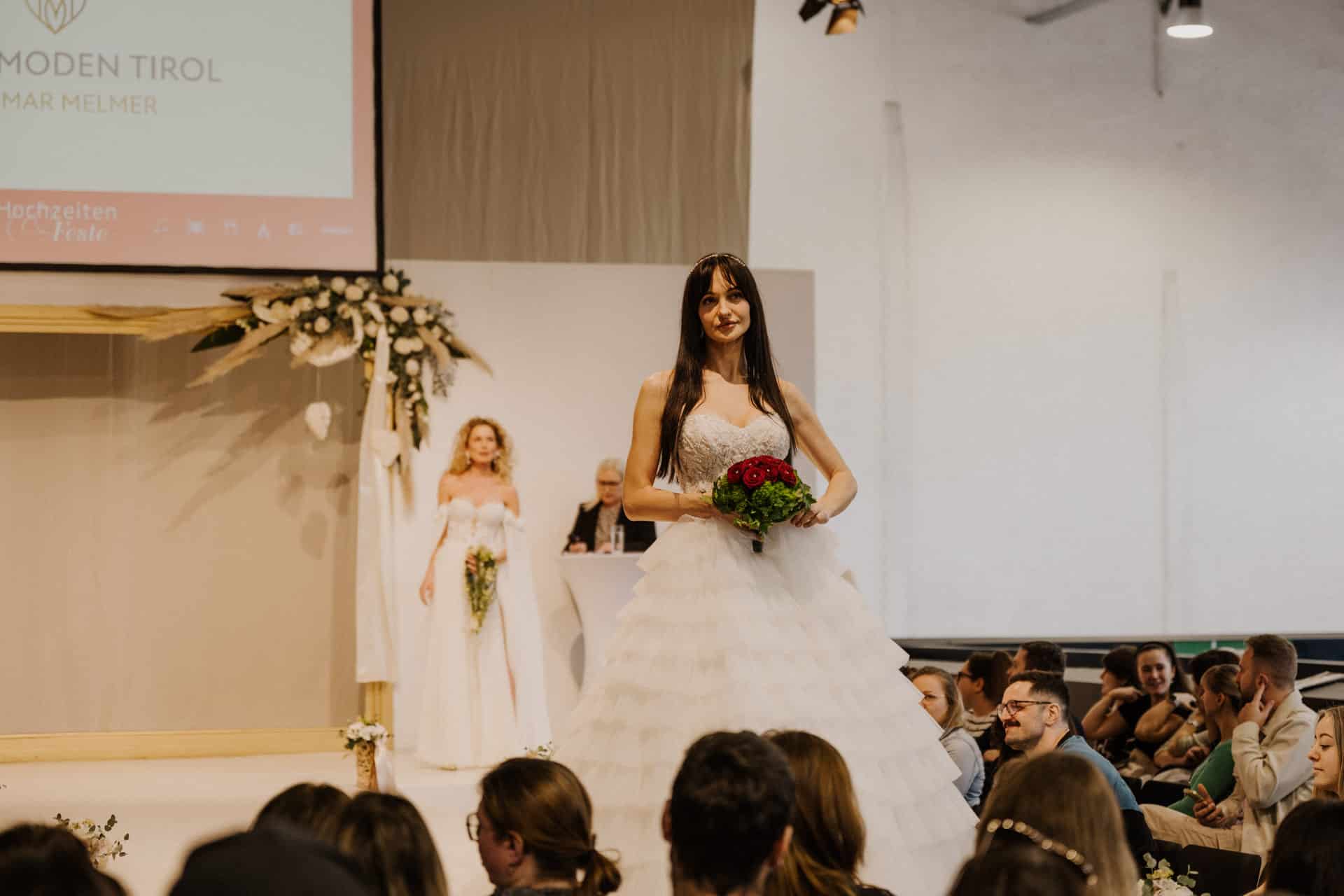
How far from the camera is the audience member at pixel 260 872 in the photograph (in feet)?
3.40

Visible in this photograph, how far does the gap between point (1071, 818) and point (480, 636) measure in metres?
5.52

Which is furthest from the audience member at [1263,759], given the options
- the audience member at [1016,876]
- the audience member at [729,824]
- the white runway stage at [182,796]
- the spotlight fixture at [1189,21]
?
the spotlight fixture at [1189,21]

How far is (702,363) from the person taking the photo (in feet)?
12.3

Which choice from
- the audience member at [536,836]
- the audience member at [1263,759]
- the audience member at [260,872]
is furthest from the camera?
the audience member at [1263,759]

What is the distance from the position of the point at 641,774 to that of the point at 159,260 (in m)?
5.16

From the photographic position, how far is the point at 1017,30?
34.4 feet

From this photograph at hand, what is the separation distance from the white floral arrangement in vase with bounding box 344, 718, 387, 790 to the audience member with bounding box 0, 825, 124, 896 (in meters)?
4.61

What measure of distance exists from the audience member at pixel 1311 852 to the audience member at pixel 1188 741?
3.40m

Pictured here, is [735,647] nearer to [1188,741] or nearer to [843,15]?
[1188,741]

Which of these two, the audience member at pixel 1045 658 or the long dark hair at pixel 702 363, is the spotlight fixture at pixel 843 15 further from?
the long dark hair at pixel 702 363

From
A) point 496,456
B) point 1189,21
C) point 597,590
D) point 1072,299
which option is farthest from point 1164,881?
point 1072,299

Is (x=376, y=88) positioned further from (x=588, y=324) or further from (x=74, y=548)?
(x=74, y=548)

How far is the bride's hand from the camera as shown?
3502 millimetres

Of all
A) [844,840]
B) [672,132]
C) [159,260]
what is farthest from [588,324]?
[844,840]
